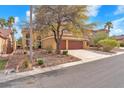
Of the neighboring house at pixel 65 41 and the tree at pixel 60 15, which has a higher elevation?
the tree at pixel 60 15

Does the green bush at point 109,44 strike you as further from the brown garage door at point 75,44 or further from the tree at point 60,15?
the tree at point 60,15

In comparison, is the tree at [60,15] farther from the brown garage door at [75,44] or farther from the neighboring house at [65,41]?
the brown garage door at [75,44]

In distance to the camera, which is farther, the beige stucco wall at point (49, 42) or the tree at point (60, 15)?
the beige stucco wall at point (49, 42)

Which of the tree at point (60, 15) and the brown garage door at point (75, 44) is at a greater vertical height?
the tree at point (60, 15)

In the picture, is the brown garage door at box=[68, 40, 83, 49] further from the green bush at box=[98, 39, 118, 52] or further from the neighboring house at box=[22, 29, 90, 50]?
the green bush at box=[98, 39, 118, 52]

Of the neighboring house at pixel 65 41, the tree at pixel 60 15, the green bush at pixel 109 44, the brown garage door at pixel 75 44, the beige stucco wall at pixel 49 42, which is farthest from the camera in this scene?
the brown garage door at pixel 75 44

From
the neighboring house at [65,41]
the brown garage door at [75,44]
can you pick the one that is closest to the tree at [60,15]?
the neighboring house at [65,41]

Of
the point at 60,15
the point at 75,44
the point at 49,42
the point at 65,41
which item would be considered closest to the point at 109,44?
the point at 75,44

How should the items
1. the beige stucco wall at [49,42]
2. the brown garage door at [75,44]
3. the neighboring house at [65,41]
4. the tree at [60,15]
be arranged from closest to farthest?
1. the tree at [60,15]
2. the neighboring house at [65,41]
3. the beige stucco wall at [49,42]
4. the brown garage door at [75,44]

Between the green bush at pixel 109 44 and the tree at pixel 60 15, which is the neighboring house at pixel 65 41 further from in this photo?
the tree at pixel 60 15

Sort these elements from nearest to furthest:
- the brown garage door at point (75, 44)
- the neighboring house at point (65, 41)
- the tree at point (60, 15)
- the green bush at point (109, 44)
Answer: the tree at point (60, 15), the green bush at point (109, 44), the neighboring house at point (65, 41), the brown garage door at point (75, 44)

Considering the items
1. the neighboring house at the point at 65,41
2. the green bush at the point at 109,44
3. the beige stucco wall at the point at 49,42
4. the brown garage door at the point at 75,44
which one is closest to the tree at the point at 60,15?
the green bush at the point at 109,44

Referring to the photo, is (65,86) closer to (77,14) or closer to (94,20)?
(77,14)

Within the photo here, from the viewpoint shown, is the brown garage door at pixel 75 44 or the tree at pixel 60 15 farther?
the brown garage door at pixel 75 44
